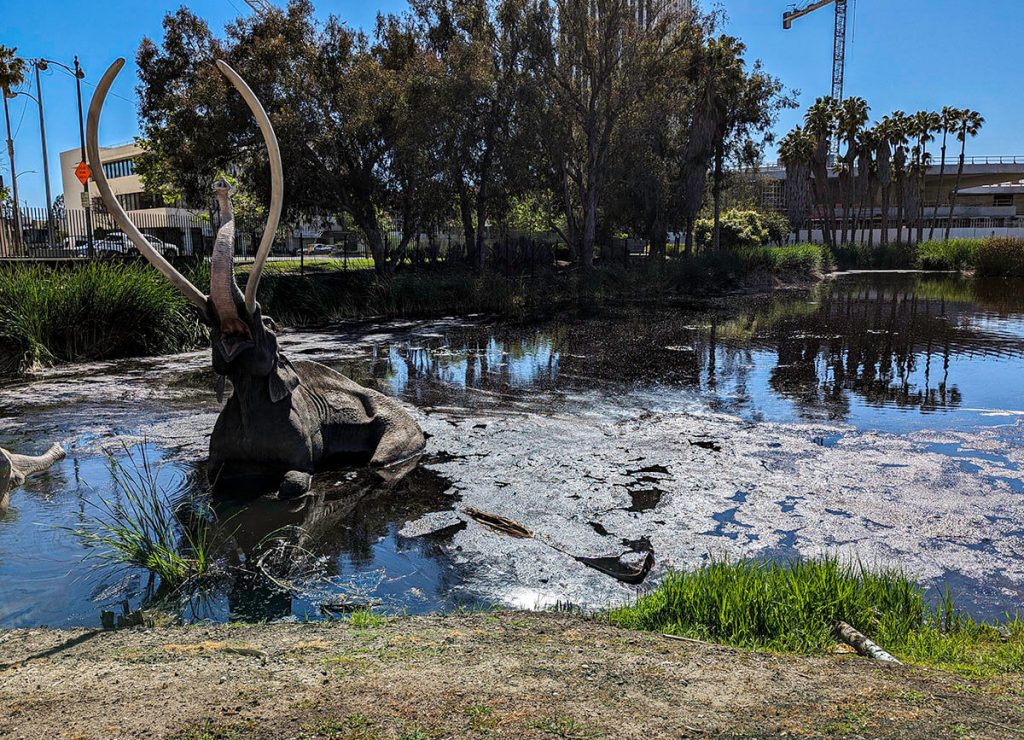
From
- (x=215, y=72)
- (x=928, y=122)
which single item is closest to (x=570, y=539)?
(x=215, y=72)

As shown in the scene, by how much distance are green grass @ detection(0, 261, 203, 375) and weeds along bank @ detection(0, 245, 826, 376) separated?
0.02 meters

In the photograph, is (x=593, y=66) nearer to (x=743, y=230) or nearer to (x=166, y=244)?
(x=166, y=244)

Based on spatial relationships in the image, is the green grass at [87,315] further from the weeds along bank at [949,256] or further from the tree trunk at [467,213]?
the weeds along bank at [949,256]

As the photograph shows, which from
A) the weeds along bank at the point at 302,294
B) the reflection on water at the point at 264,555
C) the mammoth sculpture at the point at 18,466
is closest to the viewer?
the reflection on water at the point at 264,555

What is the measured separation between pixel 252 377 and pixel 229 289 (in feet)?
2.73

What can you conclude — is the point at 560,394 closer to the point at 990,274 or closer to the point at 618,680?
the point at 618,680

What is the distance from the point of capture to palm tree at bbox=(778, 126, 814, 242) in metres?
58.6

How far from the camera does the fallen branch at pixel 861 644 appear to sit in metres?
3.79

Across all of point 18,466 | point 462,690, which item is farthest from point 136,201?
point 462,690

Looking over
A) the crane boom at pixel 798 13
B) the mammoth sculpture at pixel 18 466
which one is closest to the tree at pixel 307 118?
the mammoth sculpture at pixel 18 466

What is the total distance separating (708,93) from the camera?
38.8 meters

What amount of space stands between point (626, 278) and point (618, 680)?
3058 centimetres

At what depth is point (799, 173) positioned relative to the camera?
196 ft

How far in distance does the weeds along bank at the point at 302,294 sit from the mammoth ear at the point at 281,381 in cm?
575
